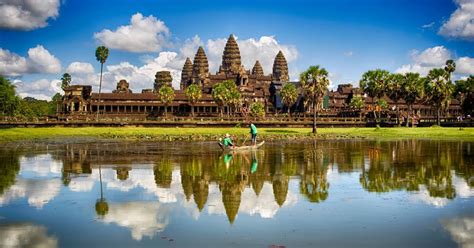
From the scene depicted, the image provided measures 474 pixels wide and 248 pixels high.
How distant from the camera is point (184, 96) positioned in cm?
12231

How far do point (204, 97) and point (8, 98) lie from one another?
44.0 metres

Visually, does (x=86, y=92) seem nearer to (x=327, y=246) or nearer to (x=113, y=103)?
(x=113, y=103)

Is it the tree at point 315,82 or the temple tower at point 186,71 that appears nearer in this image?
the tree at point 315,82

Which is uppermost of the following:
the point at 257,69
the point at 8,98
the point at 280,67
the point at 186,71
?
the point at 280,67

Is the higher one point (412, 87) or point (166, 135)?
point (412, 87)

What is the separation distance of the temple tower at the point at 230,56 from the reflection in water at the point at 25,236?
5970 inches

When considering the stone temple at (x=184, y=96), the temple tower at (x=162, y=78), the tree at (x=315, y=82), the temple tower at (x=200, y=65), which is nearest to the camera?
the tree at (x=315, y=82)

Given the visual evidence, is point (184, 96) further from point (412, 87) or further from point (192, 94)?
point (412, 87)

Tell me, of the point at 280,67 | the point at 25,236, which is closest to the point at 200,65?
the point at 280,67

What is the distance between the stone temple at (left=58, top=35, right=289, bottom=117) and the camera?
4547 inches

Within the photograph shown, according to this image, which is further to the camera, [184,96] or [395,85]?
[184,96]

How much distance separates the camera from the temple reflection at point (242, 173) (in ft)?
63.1

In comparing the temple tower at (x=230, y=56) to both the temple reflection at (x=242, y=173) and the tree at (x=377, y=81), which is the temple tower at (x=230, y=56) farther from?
the temple reflection at (x=242, y=173)

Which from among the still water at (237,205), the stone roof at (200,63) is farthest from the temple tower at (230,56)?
the still water at (237,205)
